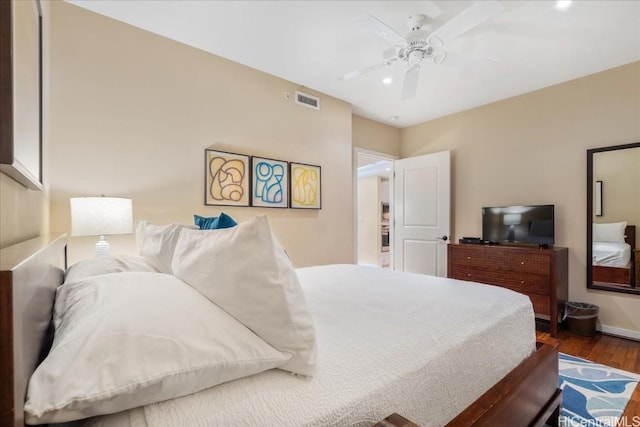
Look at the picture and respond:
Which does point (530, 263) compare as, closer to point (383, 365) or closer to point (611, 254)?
point (611, 254)

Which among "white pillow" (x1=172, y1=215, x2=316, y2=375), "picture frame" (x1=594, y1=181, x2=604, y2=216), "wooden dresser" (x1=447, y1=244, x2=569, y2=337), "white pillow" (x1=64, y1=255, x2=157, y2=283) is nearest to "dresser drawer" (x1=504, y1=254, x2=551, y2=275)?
"wooden dresser" (x1=447, y1=244, x2=569, y2=337)

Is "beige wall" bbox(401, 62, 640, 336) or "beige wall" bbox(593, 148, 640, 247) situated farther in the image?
"beige wall" bbox(401, 62, 640, 336)

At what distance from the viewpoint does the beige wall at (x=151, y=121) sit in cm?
214

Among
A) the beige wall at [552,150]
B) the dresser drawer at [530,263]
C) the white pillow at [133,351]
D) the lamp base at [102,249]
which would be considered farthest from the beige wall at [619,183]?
the lamp base at [102,249]

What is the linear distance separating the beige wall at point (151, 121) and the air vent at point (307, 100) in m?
0.07

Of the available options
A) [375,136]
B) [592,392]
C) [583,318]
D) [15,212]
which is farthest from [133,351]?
[375,136]

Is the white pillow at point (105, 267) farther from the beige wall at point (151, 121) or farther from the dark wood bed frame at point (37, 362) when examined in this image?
the beige wall at point (151, 121)

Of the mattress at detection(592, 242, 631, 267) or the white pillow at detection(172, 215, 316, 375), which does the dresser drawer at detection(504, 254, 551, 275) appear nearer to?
the mattress at detection(592, 242, 631, 267)

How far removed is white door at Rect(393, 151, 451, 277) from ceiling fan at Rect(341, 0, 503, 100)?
174 cm

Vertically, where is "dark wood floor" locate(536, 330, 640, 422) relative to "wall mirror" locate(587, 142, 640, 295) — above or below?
below

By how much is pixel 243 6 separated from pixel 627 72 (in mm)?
3662

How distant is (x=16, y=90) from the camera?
2.61ft

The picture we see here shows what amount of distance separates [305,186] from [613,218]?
10.3ft

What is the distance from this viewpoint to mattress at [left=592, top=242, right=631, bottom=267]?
2.96 meters
